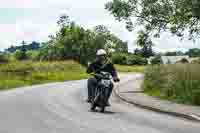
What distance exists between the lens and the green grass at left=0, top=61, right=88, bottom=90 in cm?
4822

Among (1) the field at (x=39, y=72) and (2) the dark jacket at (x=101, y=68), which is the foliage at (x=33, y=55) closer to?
(1) the field at (x=39, y=72)

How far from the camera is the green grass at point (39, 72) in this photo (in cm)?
4822

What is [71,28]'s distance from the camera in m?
120

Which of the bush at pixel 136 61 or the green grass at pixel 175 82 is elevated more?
the green grass at pixel 175 82

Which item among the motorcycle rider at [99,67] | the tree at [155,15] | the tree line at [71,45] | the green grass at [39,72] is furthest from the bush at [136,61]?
the motorcycle rider at [99,67]

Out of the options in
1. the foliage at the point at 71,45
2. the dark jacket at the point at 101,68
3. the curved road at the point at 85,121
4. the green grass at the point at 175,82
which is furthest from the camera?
the foliage at the point at 71,45

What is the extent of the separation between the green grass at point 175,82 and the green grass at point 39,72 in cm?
1977

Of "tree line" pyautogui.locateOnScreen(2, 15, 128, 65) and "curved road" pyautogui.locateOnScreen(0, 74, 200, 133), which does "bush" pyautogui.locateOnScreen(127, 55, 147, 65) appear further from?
"curved road" pyautogui.locateOnScreen(0, 74, 200, 133)

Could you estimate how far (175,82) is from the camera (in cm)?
2125

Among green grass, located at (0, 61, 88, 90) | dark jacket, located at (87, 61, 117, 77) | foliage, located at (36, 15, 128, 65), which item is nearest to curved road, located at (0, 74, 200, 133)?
dark jacket, located at (87, 61, 117, 77)

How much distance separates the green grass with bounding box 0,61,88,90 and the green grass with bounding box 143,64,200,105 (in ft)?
64.9

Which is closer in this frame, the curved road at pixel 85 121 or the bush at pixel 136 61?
the curved road at pixel 85 121

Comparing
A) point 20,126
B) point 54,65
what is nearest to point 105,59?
point 20,126

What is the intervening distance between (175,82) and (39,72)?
130ft
